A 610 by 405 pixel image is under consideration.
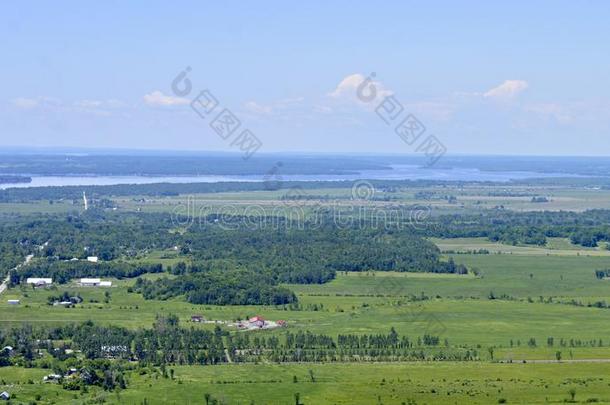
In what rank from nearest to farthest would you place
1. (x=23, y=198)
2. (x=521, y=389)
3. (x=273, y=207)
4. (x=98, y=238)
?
(x=521, y=389) < (x=98, y=238) < (x=273, y=207) < (x=23, y=198)

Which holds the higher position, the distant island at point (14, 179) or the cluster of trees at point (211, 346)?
the distant island at point (14, 179)

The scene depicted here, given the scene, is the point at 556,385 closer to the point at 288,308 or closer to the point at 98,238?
the point at 288,308

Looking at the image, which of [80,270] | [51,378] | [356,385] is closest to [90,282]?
[80,270]

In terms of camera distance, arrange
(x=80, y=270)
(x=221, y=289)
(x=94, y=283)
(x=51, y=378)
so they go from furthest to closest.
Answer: (x=80, y=270)
(x=94, y=283)
(x=221, y=289)
(x=51, y=378)

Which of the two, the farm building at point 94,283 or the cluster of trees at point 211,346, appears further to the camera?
the farm building at point 94,283

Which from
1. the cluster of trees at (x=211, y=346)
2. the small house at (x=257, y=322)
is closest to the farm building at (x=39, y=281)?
the cluster of trees at (x=211, y=346)

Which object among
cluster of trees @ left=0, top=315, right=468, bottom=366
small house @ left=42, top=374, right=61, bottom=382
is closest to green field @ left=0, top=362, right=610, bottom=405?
small house @ left=42, top=374, right=61, bottom=382

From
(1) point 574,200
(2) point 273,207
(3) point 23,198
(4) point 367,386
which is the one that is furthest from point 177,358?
(1) point 574,200

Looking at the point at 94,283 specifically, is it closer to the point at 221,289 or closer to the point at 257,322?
the point at 221,289

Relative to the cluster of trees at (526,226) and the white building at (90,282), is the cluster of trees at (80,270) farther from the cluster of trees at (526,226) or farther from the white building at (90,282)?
the cluster of trees at (526,226)
